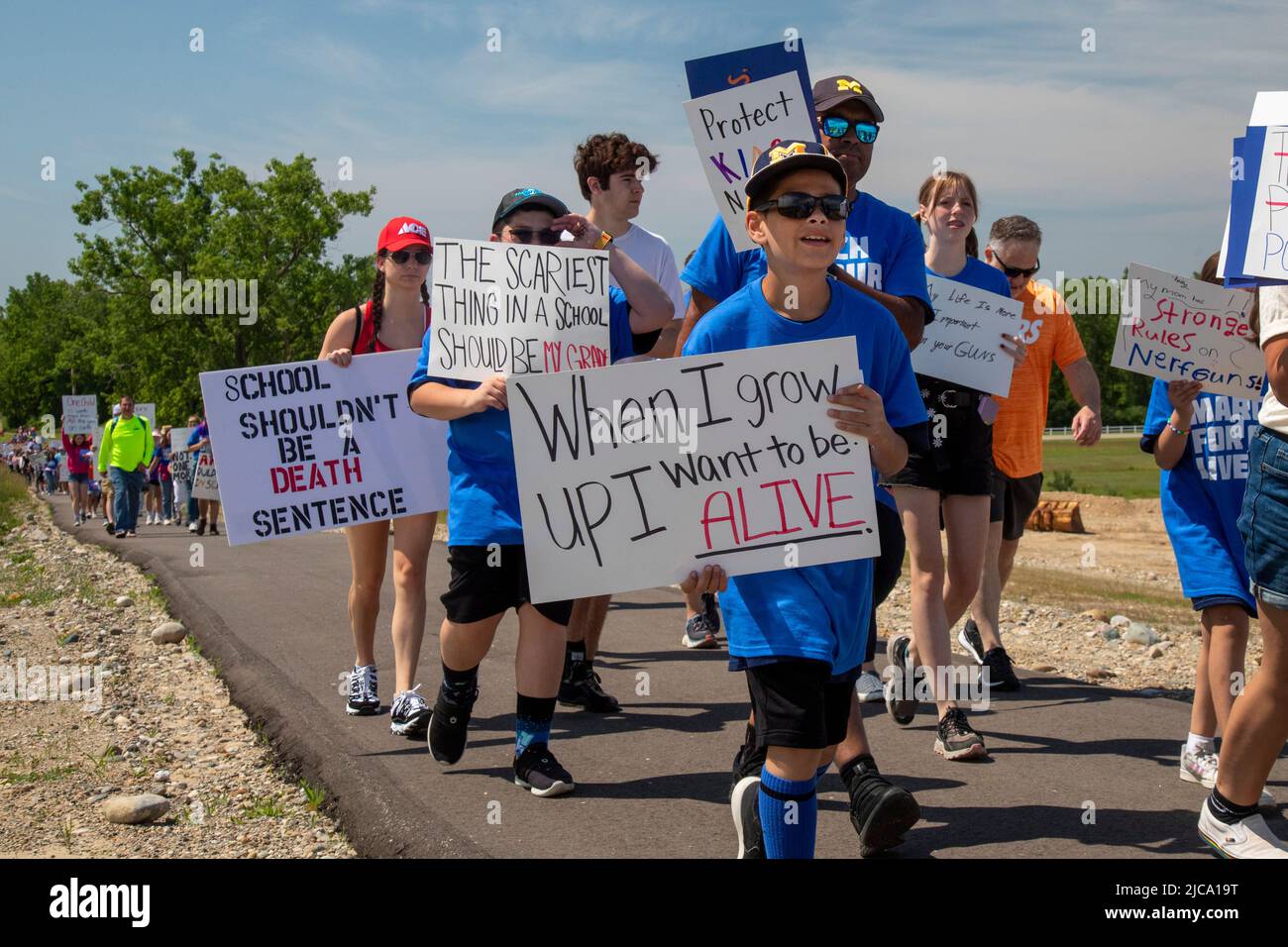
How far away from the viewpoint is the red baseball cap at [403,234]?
6.18 m

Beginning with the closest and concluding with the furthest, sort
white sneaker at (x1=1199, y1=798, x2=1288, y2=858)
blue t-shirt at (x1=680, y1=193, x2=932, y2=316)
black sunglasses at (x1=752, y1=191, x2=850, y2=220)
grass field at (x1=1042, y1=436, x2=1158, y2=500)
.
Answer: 1. black sunglasses at (x1=752, y1=191, x2=850, y2=220)
2. white sneaker at (x1=1199, y1=798, x2=1288, y2=858)
3. blue t-shirt at (x1=680, y1=193, x2=932, y2=316)
4. grass field at (x1=1042, y1=436, x2=1158, y2=500)

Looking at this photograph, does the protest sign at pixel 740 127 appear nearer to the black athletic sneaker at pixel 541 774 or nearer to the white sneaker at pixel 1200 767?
the black athletic sneaker at pixel 541 774

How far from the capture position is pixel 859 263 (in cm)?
471

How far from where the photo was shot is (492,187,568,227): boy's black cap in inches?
203

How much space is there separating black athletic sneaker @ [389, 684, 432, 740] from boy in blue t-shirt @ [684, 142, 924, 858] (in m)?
2.54

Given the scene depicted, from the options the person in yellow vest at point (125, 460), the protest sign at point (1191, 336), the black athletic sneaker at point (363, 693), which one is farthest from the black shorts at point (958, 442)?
the person in yellow vest at point (125, 460)

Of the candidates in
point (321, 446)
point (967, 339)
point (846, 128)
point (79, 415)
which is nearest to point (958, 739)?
point (967, 339)

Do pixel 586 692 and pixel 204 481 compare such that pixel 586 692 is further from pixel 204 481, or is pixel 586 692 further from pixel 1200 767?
pixel 204 481

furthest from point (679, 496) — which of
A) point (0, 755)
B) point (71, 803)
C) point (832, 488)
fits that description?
point (0, 755)

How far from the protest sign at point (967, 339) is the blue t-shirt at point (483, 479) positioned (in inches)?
83.6

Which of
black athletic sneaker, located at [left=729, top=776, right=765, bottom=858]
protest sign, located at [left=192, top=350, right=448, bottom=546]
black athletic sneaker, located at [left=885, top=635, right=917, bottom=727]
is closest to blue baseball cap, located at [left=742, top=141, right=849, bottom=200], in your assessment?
black athletic sneaker, located at [left=729, top=776, right=765, bottom=858]

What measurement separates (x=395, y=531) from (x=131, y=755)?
157 cm

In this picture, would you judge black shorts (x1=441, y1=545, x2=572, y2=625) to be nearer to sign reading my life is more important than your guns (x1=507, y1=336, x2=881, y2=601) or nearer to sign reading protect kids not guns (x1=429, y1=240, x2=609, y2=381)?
sign reading protect kids not guns (x1=429, y1=240, x2=609, y2=381)
